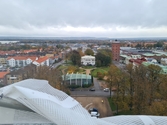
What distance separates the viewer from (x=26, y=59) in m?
34.7

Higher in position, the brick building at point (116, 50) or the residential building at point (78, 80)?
the brick building at point (116, 50)

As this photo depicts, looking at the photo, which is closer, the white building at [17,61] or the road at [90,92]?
the road at [90,92]

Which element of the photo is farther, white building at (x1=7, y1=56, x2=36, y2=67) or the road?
white building at (x1=7, y1=56, x2=36, y2=67)

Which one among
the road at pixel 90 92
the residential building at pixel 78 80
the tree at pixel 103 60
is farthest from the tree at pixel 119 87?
the tree at pixel 103 60

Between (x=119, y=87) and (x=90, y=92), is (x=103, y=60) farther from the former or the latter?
(x=119, y=87)

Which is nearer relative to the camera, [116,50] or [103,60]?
[103,60]

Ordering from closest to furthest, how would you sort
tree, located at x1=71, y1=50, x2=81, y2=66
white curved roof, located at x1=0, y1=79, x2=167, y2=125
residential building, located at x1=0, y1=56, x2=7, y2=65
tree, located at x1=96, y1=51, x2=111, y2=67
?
white curved roof, located at x1=0, y1=79, x2=167, y2=125 < tree, located at x1=96, y1=51, x2=111, y2=67 < tree, located at x1=71, y1=50, x2=81, y2=66 < residential building, located at x1=0, y1=56, x2=7, y2=65

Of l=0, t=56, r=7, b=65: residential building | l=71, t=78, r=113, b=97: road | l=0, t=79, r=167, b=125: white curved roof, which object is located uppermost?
l=0, t=79, r=167, b=125: white curved roof

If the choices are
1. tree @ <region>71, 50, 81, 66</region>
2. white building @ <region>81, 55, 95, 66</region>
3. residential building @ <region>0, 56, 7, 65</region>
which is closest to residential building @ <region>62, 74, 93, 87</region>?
tree @ <region>71, 50, 81, 66</region>

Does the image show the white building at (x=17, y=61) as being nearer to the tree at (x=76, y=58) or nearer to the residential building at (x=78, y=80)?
the tree at (x=76, y=58)

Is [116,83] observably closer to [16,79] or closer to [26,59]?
[16,79]

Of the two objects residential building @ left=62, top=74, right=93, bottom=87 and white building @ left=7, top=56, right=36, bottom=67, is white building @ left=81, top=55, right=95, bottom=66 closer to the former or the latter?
white building @ left=7, top=56, right=36, bottom=67

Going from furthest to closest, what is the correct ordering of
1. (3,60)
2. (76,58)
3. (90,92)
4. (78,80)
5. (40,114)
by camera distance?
1. (3,60)
2. (76,58)
3. (78,80)
4. (90,92)
5. (40,114)

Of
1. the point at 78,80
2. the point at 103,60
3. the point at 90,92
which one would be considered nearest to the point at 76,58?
the point at 103,60
